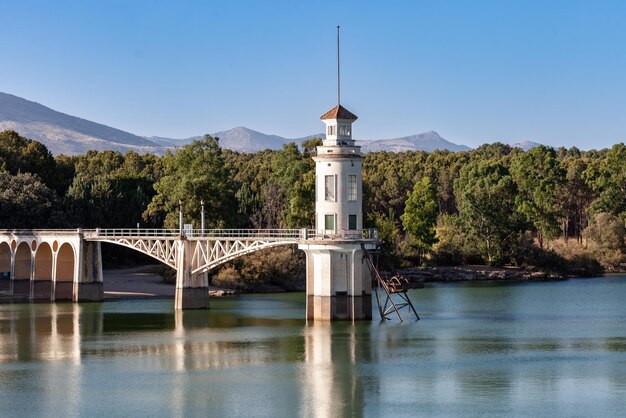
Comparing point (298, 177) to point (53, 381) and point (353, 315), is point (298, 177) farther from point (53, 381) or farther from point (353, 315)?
point (53, 381)

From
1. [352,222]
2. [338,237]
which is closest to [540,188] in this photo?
[352,222]

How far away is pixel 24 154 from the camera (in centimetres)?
A: 13712

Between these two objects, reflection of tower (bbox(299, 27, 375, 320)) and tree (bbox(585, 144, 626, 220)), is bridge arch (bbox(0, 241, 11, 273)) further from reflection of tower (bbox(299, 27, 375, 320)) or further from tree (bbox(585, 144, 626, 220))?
tree (bbox(585, 144, 626, 220))

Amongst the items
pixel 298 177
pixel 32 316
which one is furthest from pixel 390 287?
pixel 298 177

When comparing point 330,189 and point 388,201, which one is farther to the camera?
point 388,201

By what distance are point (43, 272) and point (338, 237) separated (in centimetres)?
3849

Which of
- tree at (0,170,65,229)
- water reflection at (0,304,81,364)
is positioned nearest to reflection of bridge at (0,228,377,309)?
water reflection at (0,304,81,364)

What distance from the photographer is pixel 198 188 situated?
373 ft

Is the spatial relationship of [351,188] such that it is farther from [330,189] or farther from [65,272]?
[65,272]

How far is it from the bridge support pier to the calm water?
1533 millimetres

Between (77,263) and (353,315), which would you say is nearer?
(353,315)

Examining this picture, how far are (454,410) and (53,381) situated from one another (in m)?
19.9

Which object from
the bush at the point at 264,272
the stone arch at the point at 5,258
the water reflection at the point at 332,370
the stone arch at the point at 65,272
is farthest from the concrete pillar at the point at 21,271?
the water reflection at the point at 332,370

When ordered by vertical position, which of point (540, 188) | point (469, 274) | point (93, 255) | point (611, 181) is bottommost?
point (469, 274)
